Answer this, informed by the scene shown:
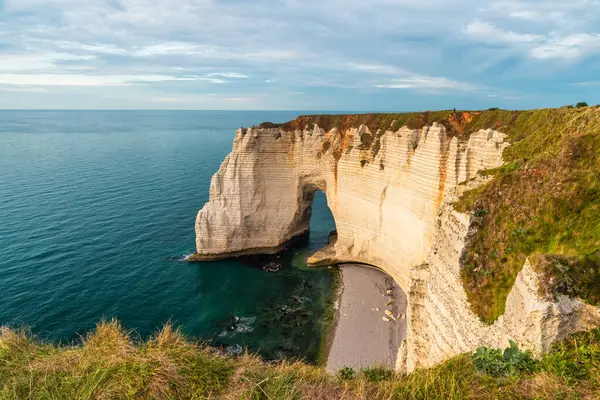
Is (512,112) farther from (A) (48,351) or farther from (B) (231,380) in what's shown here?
(A) (48,351)

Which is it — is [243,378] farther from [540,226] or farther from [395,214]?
[395,214]

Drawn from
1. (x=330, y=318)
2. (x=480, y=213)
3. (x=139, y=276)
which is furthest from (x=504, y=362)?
(x=139, y=276)

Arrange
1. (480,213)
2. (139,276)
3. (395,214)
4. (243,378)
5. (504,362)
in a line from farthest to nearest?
(139,276) < (395,214) < (480,213) < (504,362) < (243,378)

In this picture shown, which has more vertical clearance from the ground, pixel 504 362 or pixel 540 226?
pixel 540 226

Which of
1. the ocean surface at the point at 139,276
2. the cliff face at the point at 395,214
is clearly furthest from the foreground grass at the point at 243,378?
the ocean surface at the point at 139,276

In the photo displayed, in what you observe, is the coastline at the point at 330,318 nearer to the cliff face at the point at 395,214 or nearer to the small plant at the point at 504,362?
the cliff face at the point at 395,214

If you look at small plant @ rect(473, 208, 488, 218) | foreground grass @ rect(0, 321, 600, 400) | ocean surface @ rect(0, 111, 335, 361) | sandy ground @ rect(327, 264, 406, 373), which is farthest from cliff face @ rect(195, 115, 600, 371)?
ocean surface @ rect(0, 111, 335, 361)
